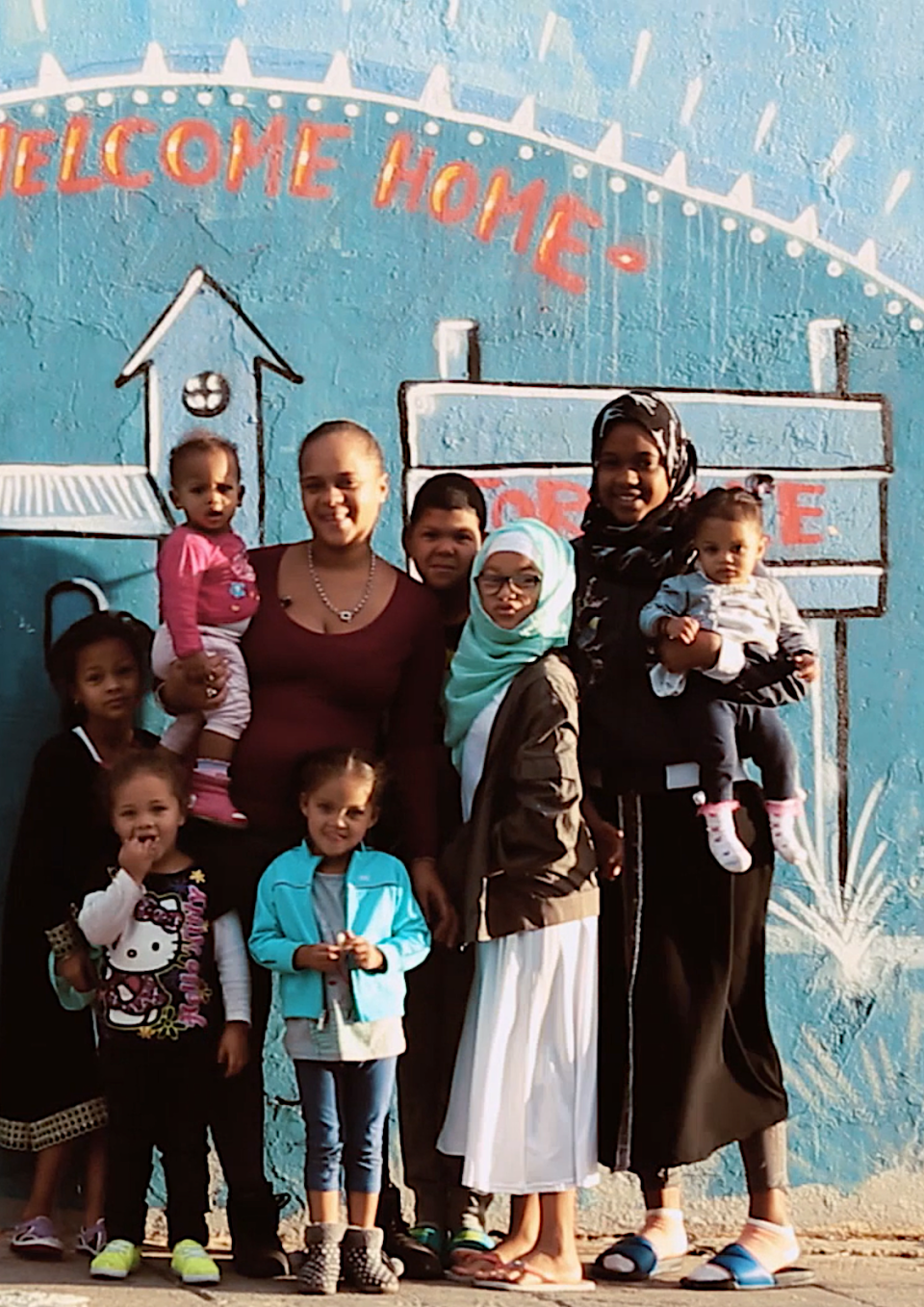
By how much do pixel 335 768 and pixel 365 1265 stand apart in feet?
3.57

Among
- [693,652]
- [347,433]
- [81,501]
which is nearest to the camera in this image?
[693,652]

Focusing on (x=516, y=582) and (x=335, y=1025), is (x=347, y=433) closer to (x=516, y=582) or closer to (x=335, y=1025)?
(x=516, y=582)

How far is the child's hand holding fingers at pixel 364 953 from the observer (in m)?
4.52

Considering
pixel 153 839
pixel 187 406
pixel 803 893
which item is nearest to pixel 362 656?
pixel 153 839

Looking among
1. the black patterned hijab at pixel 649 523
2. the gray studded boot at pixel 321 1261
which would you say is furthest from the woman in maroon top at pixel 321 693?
the black patterned hijab at pixel 649 523

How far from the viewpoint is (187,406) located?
210 inches

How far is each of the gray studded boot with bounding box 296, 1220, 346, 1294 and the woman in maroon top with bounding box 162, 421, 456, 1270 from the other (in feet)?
0.69

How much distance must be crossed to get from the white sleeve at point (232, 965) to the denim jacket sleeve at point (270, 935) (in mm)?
75

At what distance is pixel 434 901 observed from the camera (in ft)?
15.6

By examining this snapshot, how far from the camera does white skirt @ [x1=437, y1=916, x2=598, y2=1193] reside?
4.65 meters

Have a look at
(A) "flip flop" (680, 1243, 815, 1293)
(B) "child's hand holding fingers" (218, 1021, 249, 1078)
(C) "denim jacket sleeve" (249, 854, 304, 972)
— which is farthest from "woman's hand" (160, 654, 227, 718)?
(A) "flip flop" (680, 1243, 815, 1293)

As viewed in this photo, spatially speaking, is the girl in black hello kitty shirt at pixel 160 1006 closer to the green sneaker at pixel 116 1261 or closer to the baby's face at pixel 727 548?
the green sneaker at pixel 116 1261

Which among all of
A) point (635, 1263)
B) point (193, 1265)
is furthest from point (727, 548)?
point (193, 1265)

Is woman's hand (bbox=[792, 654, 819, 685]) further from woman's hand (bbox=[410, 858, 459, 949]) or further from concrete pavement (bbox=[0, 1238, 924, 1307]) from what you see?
concrete pavement (bbox=[0, 1238, 924, 1307])
